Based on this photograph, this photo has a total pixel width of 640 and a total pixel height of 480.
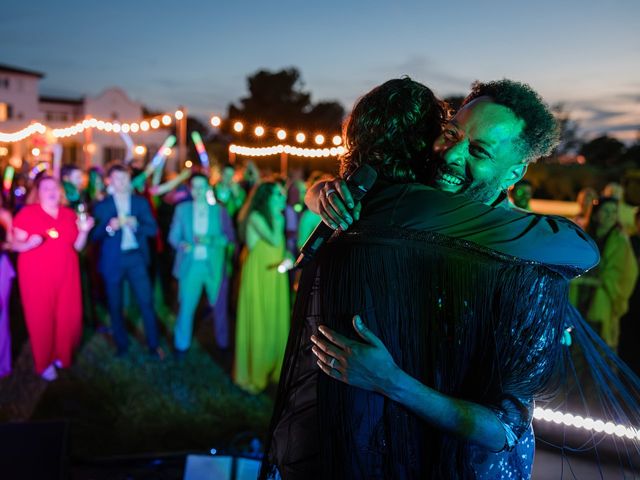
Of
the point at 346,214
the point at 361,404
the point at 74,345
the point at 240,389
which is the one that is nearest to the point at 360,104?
the point at 346,214

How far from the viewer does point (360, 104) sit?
1.57 metres

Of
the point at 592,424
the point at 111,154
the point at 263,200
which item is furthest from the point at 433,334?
the point at 111,154

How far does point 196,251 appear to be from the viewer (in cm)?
589

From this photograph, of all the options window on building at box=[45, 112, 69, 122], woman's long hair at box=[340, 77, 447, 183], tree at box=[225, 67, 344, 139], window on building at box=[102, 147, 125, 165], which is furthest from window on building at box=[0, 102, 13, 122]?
woman's long hair at box=[340, 77, 447, 183]

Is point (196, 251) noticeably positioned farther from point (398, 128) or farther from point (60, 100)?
point (60, 100)

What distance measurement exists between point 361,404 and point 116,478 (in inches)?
119

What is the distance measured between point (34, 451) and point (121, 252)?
279cm

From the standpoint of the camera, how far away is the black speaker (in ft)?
10.4

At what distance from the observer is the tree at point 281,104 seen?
118ft

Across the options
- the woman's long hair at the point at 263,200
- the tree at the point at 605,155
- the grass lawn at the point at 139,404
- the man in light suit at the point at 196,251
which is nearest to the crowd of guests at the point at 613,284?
the woman's long hair at the point at 263,200

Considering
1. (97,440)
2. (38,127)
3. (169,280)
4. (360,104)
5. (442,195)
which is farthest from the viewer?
(38,127)

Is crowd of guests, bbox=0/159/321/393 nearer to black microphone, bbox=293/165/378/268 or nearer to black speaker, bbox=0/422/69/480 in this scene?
black speaker, bbox=0/422/69/480

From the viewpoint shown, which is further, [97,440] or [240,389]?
[240,389]

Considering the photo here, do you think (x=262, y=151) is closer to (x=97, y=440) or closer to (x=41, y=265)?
(x=41, y=265)
